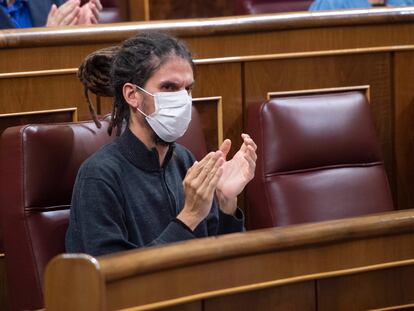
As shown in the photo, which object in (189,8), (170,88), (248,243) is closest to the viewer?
(248,243)

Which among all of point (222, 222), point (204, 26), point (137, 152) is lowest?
point (222, 222)

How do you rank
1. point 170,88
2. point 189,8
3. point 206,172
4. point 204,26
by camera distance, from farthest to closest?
point 189,8 → point 204,26 → point 170,88 → point 206,172

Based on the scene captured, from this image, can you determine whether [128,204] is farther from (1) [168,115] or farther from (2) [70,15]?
(2) [70,15]

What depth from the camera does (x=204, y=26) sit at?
5.04 feet

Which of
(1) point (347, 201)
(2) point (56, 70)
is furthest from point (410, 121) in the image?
(2) point (56, 70)

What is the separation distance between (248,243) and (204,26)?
0.66m

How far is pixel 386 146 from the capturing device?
1.68 metres

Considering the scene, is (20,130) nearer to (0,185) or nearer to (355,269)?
(0,185)

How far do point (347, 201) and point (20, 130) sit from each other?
508 millimetres

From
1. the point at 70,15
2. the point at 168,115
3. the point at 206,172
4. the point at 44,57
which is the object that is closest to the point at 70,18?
the point at 70,15

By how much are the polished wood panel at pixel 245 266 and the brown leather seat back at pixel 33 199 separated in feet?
1.25

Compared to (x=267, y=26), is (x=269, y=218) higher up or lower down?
lower down

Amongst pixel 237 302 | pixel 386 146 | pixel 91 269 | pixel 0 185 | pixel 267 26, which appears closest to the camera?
pixel 91 269

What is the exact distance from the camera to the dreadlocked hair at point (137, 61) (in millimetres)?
1232
